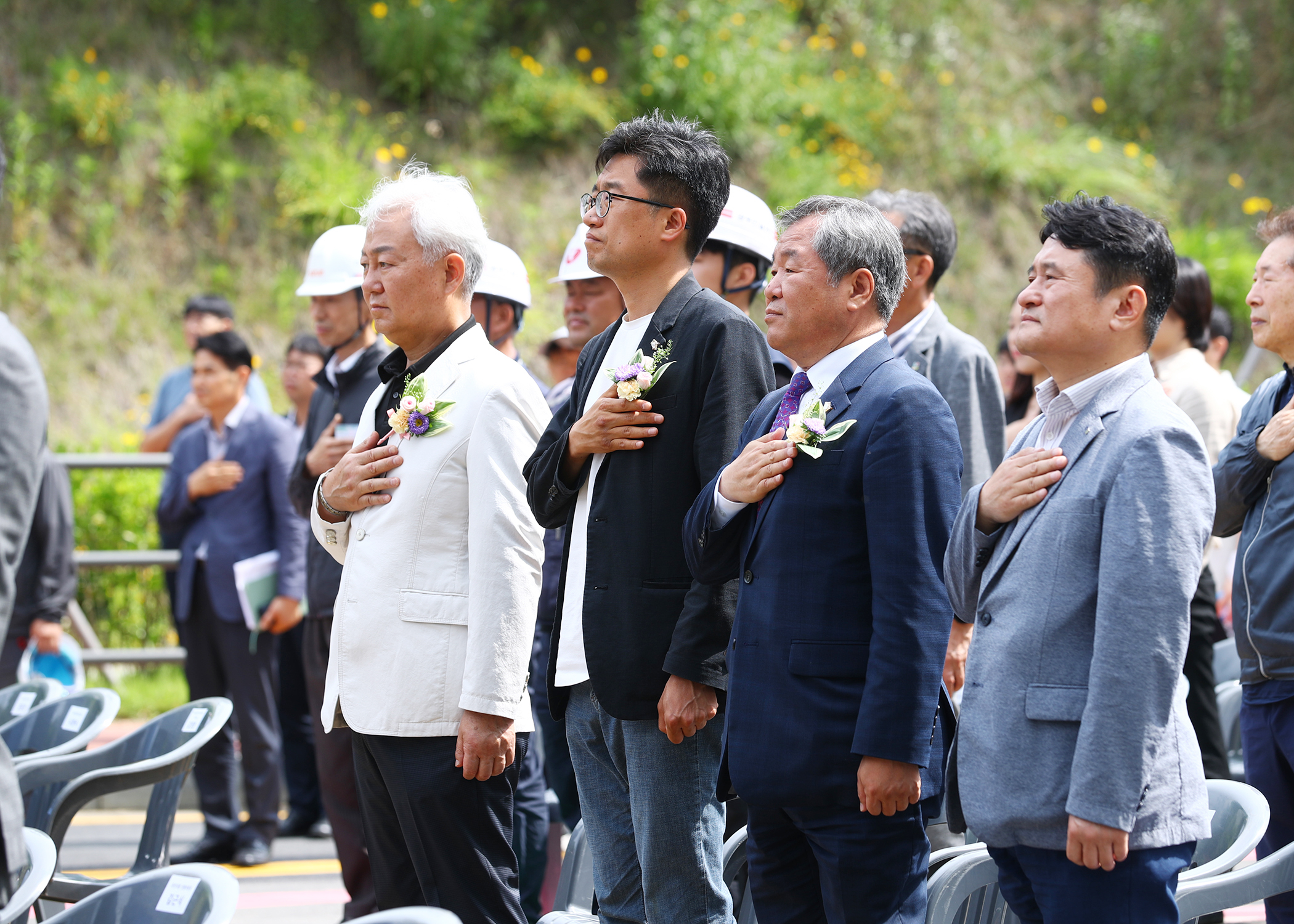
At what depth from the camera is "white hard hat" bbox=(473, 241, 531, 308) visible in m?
4.51

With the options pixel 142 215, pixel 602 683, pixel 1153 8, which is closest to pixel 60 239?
pixel 142 215

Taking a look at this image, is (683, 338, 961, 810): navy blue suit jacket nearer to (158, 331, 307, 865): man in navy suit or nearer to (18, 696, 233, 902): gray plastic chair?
(18, 696, 233, 902): gray plastic chair

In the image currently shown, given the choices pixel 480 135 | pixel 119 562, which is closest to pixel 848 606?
pixel 119 562

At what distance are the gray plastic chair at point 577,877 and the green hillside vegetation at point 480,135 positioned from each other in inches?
297

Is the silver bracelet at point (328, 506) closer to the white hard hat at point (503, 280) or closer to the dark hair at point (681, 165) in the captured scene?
the dark hair at point (681, 165)

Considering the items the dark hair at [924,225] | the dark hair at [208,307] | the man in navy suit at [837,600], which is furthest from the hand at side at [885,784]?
the dark hair at [208,307]

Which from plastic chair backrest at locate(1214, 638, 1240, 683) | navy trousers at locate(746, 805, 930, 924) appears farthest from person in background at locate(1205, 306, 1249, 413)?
navy trousers at locate(746, 805, 930, 924)

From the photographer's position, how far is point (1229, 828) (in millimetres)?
2709

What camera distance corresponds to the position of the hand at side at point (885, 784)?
7.58 ft

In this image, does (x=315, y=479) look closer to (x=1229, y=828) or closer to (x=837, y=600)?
(x=837, y=600)

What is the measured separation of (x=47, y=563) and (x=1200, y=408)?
15.4ft

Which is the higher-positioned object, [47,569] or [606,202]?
[606,202]

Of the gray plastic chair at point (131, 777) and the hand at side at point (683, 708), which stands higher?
the hand at side at point (683, 708)

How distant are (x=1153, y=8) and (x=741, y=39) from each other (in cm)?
539
